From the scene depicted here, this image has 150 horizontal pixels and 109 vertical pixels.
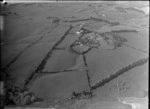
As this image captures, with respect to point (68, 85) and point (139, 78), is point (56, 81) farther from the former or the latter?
point (139, 78)

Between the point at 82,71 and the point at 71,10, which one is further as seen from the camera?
the point at 71,10

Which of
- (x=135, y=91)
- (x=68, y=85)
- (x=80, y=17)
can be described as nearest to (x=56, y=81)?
(x=68, y=85)

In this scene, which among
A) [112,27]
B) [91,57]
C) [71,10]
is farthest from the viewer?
[71,10]

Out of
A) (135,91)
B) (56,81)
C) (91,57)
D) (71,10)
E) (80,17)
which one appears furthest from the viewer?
(71,10)

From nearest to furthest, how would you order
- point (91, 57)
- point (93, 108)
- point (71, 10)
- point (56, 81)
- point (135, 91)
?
point (93, 108)
point (135, 91)
point (56, 81)
point (91, 57)
point (71, 10)

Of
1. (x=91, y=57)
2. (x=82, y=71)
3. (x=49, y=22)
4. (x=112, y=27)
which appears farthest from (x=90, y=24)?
(x=82, y=71)

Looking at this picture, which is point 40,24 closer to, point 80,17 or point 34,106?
point 80,17
